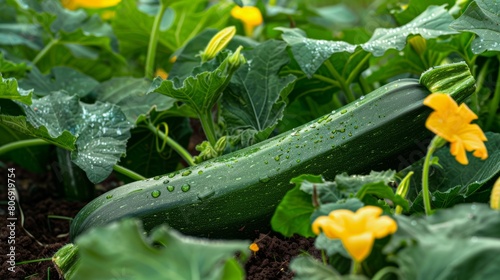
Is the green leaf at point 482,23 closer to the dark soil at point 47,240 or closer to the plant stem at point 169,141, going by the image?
the dark soil at point 47,240

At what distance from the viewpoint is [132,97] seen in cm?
201

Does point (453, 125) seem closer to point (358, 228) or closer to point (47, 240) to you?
point (358, 228)

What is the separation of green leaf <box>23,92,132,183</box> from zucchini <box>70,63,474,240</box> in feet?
0.32

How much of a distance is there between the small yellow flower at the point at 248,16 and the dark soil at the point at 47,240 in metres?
0.80

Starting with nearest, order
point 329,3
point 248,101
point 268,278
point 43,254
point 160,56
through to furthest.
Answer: point 268,278, point 43,254, point 248,101, point 160,56, point 329,3

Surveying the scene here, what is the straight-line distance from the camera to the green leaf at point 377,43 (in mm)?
1674

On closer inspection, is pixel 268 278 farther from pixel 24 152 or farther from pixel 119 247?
pixel 24 152

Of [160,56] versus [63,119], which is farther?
[160,56]

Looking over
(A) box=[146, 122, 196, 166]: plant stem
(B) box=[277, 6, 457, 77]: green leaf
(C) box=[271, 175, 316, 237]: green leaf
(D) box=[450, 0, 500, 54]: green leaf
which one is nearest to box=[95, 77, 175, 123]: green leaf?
(A) box=[146, 122, 196, 166]: plant stem

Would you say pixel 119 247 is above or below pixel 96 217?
above

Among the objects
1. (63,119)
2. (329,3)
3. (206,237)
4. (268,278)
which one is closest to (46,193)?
(63,119)

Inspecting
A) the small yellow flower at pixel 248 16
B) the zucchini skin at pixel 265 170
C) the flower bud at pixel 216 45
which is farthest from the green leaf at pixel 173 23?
the zucchini skin at pixel 265 170

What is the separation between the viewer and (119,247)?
886mm

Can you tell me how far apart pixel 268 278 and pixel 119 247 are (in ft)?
1.89
